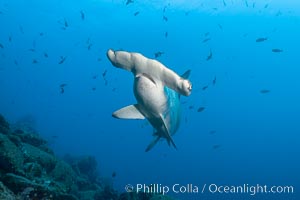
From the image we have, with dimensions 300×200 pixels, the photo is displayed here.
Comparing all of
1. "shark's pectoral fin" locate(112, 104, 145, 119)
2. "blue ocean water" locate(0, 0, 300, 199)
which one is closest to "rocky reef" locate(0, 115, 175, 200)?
"shark's pectoral fin" locate(112, 104, 145, 119)

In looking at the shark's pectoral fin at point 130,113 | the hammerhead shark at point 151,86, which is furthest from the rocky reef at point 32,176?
the hammerhead shark at point 151,86

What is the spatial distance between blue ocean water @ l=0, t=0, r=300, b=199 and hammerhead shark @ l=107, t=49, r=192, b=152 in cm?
3268

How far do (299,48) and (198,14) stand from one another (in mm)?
35176

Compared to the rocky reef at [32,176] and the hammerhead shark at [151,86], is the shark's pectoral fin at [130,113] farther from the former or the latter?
the rocky reef at [32,176]

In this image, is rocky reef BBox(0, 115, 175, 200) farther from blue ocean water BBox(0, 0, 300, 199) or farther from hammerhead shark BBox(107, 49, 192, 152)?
blue ocean water BBox(0, 0, 300, 199)

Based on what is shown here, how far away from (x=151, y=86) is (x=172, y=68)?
281ft

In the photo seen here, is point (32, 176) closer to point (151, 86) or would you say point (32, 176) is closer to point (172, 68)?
point (151, 86)

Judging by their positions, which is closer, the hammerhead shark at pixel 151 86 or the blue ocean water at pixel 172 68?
the hammerhead shark at pixel 151 86

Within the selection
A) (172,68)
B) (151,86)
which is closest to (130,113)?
(151,86)

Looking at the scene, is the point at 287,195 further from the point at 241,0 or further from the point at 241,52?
the point at 241,0

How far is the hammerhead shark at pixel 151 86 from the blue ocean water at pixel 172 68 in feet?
107

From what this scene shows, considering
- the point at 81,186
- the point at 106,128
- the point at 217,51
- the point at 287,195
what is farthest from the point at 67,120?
the point at 81,186

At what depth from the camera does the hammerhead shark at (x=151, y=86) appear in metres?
3.65

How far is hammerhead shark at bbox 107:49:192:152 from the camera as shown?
365 centimetres
